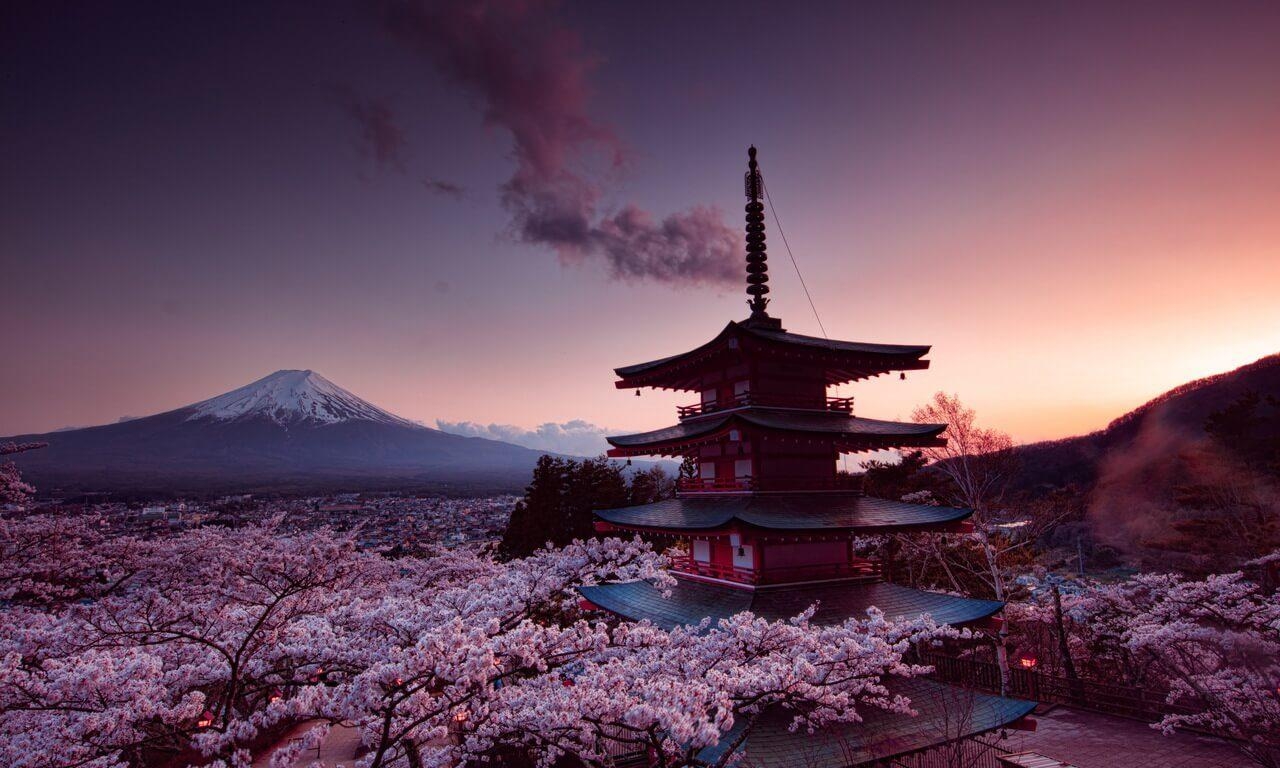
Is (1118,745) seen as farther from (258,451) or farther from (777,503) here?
(258,451)

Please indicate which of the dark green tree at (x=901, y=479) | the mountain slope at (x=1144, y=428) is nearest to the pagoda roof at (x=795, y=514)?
the dark green tree at (x=901, y=479)

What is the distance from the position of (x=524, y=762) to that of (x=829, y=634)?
8151 millimetres

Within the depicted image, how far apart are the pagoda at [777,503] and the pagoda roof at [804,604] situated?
43 millimetres

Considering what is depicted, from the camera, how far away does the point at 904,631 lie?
408 inches

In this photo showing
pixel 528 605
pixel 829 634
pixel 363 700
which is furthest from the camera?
pixel 528 605

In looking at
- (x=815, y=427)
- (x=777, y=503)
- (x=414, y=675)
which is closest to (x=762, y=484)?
(x=777, y=503)

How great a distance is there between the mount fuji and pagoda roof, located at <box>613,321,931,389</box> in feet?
303

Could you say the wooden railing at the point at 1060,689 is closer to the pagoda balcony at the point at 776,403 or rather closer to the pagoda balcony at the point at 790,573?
the pagoda balcony at the point at 790,573

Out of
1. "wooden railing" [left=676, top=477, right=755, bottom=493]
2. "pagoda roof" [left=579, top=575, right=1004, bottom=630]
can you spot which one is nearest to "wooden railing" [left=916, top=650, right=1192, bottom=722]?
"pagoda roof" [left=579, top=575, right=1004, bottom=630]

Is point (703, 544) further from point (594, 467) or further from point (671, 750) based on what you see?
point (594, 467)

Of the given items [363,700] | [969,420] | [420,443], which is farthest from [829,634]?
[420,443]

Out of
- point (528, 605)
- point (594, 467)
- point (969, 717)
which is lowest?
point (969, 717)

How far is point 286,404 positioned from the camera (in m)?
144

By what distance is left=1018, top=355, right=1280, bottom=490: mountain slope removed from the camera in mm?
55616
